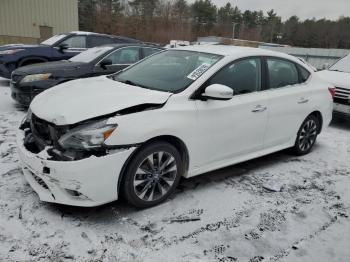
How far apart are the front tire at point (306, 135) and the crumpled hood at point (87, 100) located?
101 inches

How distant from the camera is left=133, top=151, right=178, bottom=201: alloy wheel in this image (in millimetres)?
3109

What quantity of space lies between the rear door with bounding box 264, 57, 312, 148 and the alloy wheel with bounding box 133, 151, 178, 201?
1602mm

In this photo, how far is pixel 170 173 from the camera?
10.9 feet

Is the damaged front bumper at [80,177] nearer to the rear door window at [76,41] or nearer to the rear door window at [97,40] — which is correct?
the rear door window at [76,41]

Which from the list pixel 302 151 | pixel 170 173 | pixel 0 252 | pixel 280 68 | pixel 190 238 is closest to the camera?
pixel 0 252

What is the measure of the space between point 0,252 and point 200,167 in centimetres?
204

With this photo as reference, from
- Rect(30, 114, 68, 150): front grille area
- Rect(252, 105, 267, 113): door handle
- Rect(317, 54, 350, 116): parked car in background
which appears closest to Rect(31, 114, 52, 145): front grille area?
Rect(30, 114, 68, 150): front grille area

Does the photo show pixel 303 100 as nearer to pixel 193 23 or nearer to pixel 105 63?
pixel 105 63

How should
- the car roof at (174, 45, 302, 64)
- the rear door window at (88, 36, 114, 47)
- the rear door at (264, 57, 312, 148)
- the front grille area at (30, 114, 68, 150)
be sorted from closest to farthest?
the front grille area at (30, 114, 68, 150)
the car roof at (174, 45, 302, 64)
the rear door at (264, 57, 312, 148)
the rear door window at (88, 36, 114, 47)

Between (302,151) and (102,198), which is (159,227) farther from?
(302,151)

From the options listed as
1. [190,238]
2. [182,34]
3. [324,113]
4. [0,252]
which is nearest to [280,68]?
[324,113]

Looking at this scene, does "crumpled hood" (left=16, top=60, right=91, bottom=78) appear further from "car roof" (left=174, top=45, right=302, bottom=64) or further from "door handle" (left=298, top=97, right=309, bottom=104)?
"door handle" (left=298, top=97, right=309, bottom=104)

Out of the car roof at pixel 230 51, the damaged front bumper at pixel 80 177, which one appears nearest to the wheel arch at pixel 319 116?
the car roof at pixel 230 51

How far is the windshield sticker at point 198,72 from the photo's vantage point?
11.7ft
